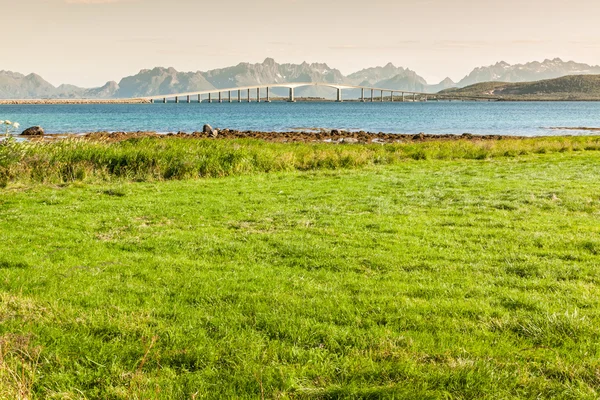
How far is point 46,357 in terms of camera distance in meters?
5.23

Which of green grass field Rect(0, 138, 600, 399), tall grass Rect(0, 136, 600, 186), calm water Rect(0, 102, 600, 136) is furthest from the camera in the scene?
calm water Rect(0, 102, 600, 136)

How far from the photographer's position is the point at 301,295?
23.0ft

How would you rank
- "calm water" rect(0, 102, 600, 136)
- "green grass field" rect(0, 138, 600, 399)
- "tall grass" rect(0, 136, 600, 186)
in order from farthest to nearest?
"calm water" rect(0, 102, 600, 136), "tall grass" rect(0, 136, 600, 186), "green grass field" rect(0, 138, 600, 399)

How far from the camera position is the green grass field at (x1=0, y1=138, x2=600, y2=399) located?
478 centimetres

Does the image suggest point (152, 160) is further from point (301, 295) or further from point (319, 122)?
point (319, 122)

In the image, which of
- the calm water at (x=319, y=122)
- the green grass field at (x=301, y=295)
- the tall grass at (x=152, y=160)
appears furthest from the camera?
the calm water at (x=319, y=122)

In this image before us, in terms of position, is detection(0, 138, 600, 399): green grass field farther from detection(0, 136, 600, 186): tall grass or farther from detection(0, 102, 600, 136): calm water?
detection(0, 102, 600, 136): calm water

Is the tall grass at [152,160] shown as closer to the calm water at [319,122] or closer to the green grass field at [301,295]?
the green grass field at [301,295]

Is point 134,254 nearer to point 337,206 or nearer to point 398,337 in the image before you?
point 398,337

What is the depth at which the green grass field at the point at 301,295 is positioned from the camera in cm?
478

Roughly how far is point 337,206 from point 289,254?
16.9ft

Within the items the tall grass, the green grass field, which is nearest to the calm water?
the tall grass

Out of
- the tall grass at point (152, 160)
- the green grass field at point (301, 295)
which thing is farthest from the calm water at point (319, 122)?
the green grass field at point (301, 295)

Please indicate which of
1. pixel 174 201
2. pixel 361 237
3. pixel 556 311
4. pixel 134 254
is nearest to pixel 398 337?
pixel 556 311
